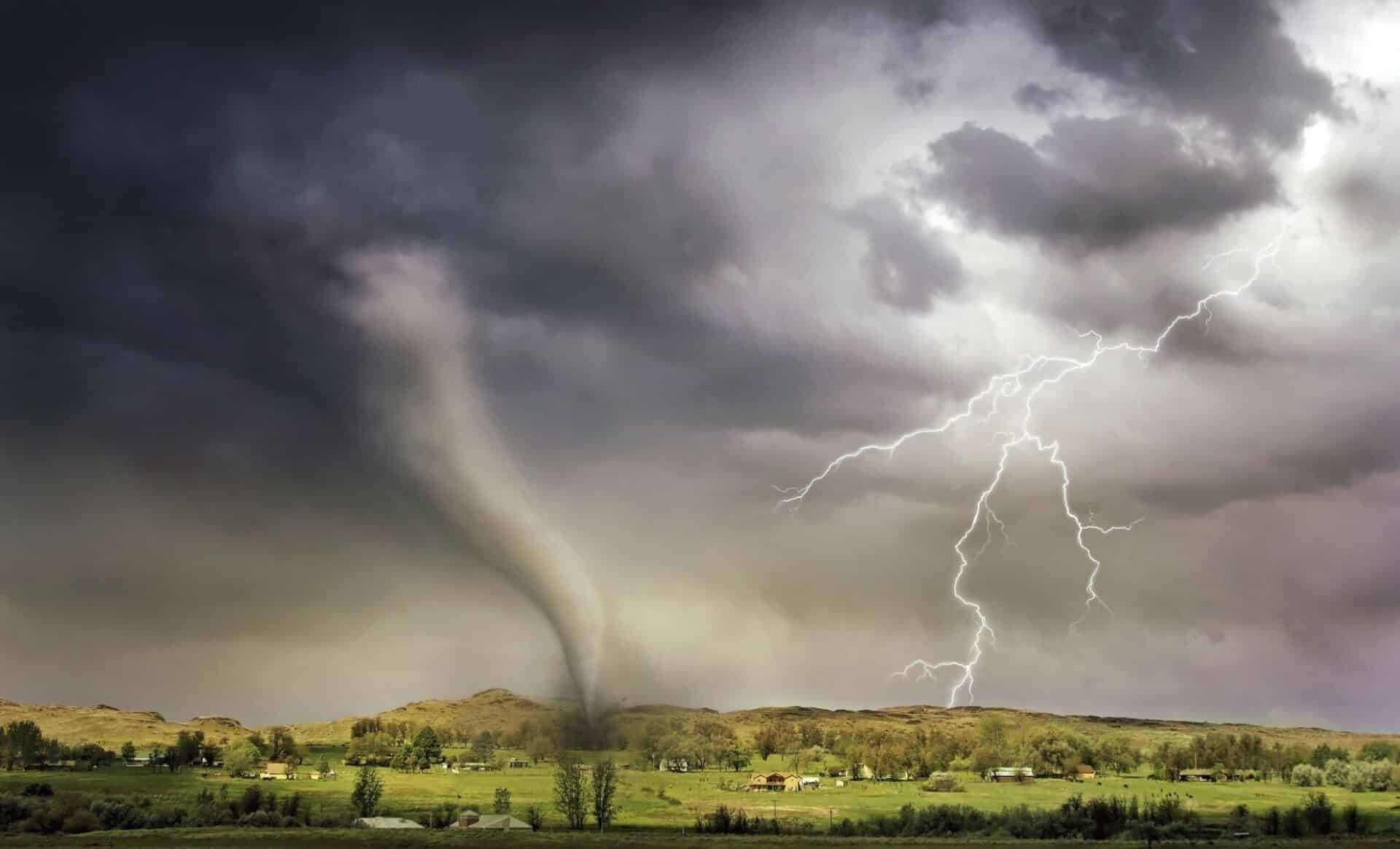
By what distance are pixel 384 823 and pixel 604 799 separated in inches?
697

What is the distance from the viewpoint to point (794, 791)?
120875 millimetres

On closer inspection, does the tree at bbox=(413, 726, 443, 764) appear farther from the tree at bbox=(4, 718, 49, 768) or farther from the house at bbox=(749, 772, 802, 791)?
the house at bbox=(749, 772, 802, 791)

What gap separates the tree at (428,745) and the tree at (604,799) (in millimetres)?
59081

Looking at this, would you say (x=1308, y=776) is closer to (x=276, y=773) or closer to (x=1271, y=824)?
(x=1271, y=824)

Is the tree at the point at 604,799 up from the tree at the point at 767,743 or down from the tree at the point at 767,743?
up

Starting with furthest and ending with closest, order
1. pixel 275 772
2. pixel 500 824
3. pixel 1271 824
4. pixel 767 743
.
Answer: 1. pixel 767 743
2. pixel 275 772
3. pixel 500 824
4. pixel 1271 824

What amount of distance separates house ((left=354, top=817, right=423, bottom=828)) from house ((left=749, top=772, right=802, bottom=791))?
43.3 metres

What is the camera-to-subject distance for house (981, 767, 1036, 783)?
135 m

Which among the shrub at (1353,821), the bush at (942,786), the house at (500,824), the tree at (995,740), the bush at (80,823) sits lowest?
the bush at (942,786)

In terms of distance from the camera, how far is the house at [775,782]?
408 ft

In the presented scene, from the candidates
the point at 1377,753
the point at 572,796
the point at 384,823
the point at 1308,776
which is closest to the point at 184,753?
the point at 384,823

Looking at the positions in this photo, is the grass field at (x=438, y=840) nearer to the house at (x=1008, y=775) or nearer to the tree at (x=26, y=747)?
the house at (x=1008, y=775)

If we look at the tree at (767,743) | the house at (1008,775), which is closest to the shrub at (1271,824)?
the house at (1008,775)

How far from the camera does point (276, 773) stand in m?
135
